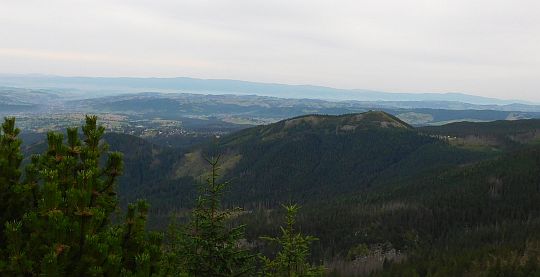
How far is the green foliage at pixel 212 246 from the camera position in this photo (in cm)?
2612

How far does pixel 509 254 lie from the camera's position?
547 feet

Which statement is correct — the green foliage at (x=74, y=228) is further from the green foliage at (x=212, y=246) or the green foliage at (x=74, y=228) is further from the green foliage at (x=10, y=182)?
the green foliage at (x=212, y=246)

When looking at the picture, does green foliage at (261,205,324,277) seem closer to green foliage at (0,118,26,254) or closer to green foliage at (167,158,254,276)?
green foliage at (167,158,254,276)

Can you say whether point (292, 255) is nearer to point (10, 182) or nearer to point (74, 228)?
point (74, 228)

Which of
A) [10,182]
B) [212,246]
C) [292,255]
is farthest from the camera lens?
[212,246]

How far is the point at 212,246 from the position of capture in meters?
Answer: 26.2

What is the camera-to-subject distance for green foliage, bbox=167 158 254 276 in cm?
2612

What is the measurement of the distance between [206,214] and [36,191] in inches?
419

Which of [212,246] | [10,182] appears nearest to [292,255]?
[212,246]

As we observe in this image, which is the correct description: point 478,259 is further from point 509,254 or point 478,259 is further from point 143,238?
point 143,238

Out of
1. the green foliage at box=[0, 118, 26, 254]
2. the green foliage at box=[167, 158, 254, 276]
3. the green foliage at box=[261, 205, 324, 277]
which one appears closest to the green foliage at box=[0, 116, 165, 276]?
the green foliage at box=[0, 118, 26, 254]

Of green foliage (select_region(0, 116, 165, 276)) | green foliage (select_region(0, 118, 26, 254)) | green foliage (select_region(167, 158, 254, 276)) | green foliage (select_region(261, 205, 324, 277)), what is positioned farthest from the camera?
green foliage (select_region(167, 158, 254, 276))

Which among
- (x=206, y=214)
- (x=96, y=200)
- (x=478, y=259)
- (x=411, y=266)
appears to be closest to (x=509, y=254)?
(x=478, y=259)

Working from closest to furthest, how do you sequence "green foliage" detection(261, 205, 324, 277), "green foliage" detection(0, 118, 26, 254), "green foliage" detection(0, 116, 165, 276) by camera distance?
"green foliage" detection(0, 116, 165, 276) < "green foliage" detection(0, 118, 26, 254) < "green foliage" detection(261, 205, 324, 277)
